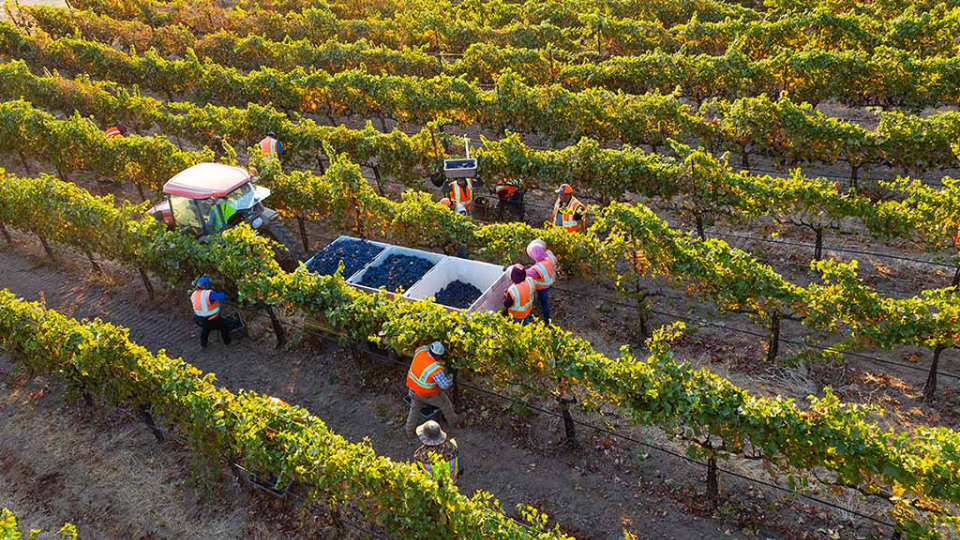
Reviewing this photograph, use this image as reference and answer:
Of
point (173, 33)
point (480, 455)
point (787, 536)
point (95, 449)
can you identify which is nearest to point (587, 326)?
point (480, 455)

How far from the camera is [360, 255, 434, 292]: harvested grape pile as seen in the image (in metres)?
12.3

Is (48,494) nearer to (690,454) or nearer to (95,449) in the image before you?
(95,449)

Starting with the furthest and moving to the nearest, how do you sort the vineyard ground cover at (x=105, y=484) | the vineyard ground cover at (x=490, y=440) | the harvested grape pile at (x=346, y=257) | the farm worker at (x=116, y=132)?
the farm worker at (x=116, y=132), the harvested grape pile at (x=346, y=257), the vineyard ground cover at (x=105, y=484), the vineyard ground cover at (x=490, y=440)

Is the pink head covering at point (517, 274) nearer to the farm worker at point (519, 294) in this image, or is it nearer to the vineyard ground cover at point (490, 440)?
the farm worker at point (519, 294)

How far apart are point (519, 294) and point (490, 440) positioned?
2127 mm

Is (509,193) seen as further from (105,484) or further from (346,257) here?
(105,484)

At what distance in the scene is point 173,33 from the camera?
93.6ft

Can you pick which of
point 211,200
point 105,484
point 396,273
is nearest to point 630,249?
point 396,273

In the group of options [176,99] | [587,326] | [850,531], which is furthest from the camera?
[176,99]

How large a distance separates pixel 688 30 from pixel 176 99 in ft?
54.1

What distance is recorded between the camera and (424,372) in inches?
382

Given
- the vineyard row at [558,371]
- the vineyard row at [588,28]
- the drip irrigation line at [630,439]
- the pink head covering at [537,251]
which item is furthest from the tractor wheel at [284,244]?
the vineyard row at [588,28]

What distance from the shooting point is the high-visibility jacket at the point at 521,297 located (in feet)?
35.7

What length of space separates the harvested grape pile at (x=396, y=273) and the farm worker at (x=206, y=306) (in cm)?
233
